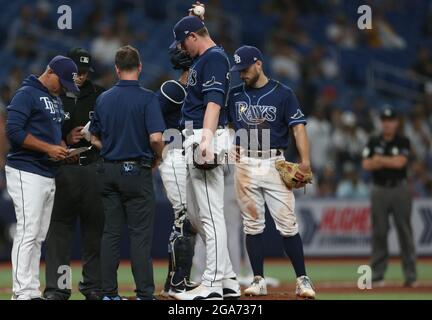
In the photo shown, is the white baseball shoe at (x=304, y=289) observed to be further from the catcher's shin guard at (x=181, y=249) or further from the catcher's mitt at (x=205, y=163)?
the catcher's mitt at (x=205, y=163)

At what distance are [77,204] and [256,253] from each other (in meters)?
1.88

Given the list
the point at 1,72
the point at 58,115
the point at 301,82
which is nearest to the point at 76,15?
the point at 1,72

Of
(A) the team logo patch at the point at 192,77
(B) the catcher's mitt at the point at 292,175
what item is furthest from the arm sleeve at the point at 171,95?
(B) the catcher's mitt at the point at 292,175

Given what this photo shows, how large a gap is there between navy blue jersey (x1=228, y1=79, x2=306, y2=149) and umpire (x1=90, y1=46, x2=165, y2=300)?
1089mm

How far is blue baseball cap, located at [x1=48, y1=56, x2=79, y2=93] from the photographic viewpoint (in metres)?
8.61

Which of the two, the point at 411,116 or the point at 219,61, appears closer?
the point at 219,61

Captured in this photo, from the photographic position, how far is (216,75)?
26.6 ft

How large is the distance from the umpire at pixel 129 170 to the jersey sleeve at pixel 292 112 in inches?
53.0

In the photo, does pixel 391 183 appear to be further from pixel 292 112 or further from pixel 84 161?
pixel 84 161

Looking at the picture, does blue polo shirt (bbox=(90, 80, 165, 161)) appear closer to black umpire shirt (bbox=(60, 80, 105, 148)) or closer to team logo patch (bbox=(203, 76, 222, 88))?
team logo patch (bbox=(203, 76, 222, 88))

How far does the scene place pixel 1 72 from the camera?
61.2ft

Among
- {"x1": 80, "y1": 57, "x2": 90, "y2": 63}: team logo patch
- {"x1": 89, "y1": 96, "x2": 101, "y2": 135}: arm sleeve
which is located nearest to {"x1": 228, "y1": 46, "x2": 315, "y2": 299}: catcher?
{"x1": 89, "y1": 96, "x2": 101, "y2": 135}: arm sleeve

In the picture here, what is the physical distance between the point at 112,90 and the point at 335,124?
1077cm
